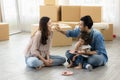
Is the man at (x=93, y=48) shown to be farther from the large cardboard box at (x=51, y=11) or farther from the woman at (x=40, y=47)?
the large cardboard box at (x=51, y=11)

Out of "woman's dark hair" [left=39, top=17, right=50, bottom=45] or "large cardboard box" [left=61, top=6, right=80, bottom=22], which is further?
"large cardboard box" [left=61, top=6, right=80, bottom=22]

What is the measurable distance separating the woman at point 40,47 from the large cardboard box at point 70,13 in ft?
9.92

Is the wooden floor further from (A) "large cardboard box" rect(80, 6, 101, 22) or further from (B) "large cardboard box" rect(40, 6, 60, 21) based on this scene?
(B) "large cardboard box" rect(40, 6, 60, 21)

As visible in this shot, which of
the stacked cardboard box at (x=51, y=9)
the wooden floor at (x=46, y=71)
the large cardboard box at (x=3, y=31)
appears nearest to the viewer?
the wooden floor at (x=46, y=71)

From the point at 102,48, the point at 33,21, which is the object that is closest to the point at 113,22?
the point at 33,21

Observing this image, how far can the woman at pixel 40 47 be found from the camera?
13.5 ft

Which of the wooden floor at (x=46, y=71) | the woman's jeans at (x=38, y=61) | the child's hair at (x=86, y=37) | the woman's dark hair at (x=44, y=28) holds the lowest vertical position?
the wooden floor at (x=46, y=71)

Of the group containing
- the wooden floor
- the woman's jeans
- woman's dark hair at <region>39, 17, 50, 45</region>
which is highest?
woman's dark hair at <region>39, 17, 50, 45</region>

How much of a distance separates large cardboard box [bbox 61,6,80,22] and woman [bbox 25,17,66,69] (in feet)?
9.92

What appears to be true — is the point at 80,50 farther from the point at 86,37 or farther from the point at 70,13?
the point at 70,13

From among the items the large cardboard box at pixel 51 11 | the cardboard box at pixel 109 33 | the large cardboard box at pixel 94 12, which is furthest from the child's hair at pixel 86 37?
the large cardboard box at pixel 51 11

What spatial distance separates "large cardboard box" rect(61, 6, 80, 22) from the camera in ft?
23.4

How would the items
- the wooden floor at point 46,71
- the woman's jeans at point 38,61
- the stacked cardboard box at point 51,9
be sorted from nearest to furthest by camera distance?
the wooden floor at point 46,71 < the woman's jeans at point 38,61 < the stacked cardboard box at point 51,9

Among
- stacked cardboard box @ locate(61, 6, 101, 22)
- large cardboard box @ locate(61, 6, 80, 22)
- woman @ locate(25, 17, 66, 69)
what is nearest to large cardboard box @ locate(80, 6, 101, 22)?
stacked cardboard box @ locate(61, 6, 101, 22)
